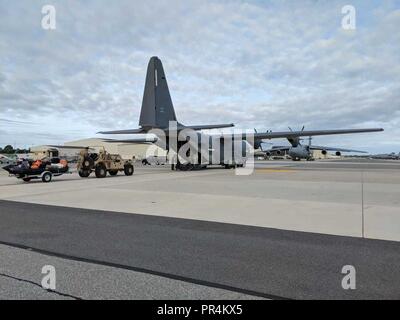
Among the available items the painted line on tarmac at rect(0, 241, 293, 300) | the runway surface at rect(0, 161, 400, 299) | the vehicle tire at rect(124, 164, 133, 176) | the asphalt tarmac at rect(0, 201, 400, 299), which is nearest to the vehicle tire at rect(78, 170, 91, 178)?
the vehicle tire at rect(124, 164, 133, 176)

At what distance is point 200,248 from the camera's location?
6258 mm

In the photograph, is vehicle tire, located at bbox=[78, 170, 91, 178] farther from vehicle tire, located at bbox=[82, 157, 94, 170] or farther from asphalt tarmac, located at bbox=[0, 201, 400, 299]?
asphalt tarmac, located at bbox=[0, 201, 400, 299]

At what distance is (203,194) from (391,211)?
630 cm

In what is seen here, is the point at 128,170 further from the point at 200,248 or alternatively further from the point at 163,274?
the point at 163,274

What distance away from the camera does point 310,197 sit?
493 inches

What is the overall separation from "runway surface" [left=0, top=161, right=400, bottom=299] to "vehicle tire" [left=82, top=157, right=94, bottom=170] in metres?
11.6

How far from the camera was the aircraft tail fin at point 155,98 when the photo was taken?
2845cm

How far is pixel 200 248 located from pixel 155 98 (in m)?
23.8

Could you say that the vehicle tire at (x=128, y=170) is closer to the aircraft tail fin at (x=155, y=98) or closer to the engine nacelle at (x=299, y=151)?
the aircraft tail fin at (x=155, y=98)

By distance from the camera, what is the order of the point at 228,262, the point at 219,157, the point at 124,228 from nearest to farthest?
the point at 228,262, the point at 124,228, the point at 219,157

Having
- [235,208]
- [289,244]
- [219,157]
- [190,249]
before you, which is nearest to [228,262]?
[190,249]
